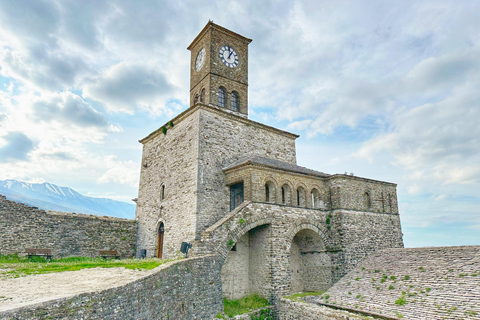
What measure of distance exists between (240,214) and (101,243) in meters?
9.03

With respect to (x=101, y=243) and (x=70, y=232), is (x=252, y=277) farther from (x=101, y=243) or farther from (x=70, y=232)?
(x=70, y=232)

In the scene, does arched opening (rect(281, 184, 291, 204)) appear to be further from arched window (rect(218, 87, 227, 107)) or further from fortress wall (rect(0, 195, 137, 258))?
fortress wall (rect(0, 195, 137, 258))

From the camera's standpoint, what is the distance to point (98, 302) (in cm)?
750

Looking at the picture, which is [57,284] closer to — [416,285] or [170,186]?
[170,186]

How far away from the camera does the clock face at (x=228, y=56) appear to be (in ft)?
69.8

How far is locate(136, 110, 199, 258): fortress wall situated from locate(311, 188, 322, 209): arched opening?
6647mm

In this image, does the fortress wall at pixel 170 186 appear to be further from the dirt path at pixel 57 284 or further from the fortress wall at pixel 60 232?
the dirt path at pixel 57 284

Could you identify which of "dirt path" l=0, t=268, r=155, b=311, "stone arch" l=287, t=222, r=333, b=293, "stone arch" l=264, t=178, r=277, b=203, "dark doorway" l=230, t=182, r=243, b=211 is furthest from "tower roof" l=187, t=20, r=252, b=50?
"dirt path" l=0, t=268, r=155, b=311

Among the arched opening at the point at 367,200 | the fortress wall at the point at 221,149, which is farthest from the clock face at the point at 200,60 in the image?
the arched opening at the point at 367,200

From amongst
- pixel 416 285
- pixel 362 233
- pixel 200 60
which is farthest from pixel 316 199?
pixel 200 60

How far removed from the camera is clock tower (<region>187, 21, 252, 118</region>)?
20.4 metres

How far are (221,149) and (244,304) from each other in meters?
7.95

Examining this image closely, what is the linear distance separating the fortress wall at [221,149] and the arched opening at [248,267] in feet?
6.57

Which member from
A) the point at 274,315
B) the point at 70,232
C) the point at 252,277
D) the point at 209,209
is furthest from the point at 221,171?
the point at 70,232
